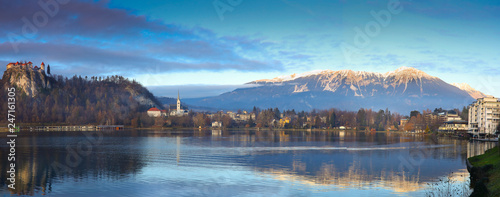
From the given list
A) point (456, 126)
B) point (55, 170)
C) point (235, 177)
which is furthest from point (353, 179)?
point (456, 126)

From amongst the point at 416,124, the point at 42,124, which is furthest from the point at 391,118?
the point at 42,124

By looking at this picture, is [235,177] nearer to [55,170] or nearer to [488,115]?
[55,170]

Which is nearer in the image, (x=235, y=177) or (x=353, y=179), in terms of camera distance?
(x=353, y=179)

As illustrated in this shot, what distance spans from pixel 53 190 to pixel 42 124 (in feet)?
589

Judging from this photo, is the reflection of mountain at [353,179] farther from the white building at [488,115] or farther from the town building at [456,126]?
the town building at [456,126]

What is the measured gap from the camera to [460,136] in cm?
10100

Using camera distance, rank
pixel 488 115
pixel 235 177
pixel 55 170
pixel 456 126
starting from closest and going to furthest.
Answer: pixel 235 177 < pixel 55 170 < pixel 488 115 < pixel 456 126

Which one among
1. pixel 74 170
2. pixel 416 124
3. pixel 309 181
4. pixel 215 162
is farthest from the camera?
pixel 416 124

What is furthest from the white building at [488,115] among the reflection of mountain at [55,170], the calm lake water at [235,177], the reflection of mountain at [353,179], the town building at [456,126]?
the reflection of mountain at [55,170]

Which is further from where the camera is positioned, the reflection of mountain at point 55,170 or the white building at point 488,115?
the white building at point 488,115

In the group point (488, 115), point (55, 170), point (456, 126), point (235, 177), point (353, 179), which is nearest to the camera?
point (353, 179)

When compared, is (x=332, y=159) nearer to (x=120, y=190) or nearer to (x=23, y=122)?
(x=120, y=190)

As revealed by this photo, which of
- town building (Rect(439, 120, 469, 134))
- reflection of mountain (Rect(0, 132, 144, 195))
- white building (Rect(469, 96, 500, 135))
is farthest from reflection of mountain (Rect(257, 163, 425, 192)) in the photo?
town building (Rect(439, 120, 469, 134))

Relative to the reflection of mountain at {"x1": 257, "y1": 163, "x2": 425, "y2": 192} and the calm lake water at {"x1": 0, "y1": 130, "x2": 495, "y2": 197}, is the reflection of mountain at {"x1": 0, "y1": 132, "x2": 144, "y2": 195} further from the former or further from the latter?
the reflection of mountain at {"x1": 257, "y1": 163, "x2": 425, "y2": 192}
